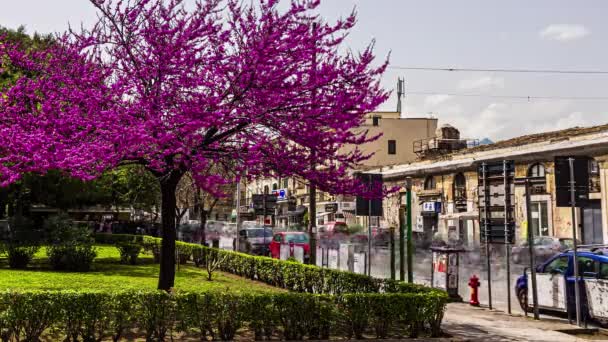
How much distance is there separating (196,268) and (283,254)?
379 centimetres

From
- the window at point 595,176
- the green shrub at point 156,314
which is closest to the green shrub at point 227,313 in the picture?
the green shrub at point 156,314

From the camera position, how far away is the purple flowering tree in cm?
1062

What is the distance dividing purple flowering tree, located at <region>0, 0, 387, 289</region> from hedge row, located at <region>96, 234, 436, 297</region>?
2287mm

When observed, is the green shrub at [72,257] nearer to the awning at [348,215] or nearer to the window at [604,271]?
the window at [604,271]

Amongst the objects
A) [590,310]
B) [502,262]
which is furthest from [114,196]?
[590,310]

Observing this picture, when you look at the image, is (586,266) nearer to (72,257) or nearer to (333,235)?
(72,257)

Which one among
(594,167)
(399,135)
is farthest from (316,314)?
(399,135)

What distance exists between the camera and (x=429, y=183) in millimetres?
43562

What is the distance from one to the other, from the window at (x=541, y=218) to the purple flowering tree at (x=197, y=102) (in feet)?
82.2

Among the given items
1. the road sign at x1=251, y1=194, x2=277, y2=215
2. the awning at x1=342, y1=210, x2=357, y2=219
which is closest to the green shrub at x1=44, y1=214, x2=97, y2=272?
the road sign at x1=251, y1=194, x2=277, y2=215

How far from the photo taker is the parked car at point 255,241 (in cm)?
3101

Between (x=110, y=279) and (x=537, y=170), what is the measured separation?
24696mm

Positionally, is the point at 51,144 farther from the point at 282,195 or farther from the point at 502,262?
the point at 282,195

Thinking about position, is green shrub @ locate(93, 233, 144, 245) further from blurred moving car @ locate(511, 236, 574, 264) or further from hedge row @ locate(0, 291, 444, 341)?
hedge row @ locate(0, 291, 444, 341)
